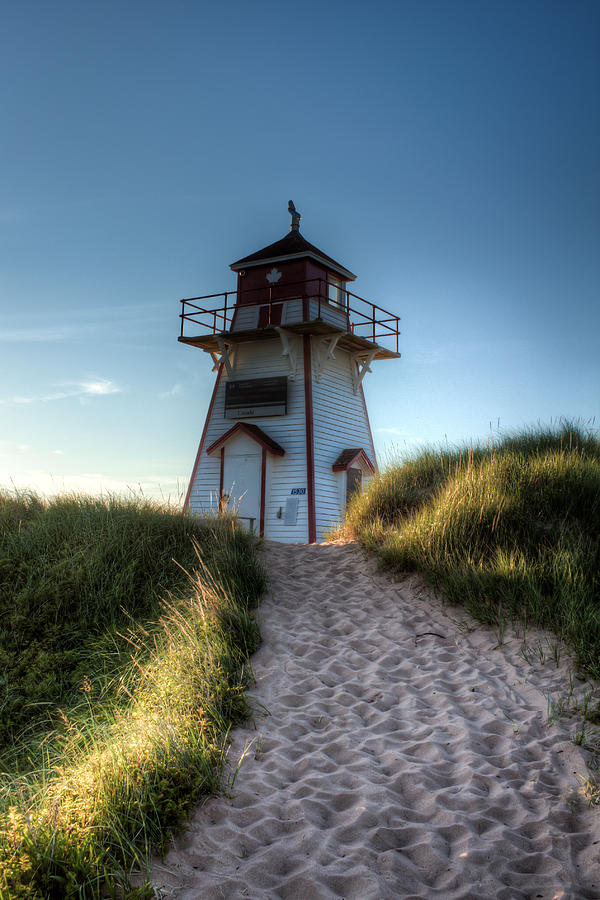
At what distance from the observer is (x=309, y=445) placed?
20.0m

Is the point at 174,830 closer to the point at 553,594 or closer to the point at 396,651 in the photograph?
the point at 396,651

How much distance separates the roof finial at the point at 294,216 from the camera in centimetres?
2411

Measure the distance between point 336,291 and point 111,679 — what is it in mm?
17322

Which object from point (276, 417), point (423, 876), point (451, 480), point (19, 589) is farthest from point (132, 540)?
point (276, 417)

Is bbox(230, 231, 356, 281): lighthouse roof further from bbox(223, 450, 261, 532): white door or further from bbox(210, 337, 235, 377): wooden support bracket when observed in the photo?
bbox(223, 450, 261, 532): white door

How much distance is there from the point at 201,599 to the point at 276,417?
12.1 metres

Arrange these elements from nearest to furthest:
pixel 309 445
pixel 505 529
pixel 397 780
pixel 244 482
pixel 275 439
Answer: pixel 397 780
pixel 505 529
pixel 309 445
pixel 244 482
pixel 275 439

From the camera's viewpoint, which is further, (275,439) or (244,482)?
(275,439)

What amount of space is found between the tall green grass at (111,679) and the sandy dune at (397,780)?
39 centimetres

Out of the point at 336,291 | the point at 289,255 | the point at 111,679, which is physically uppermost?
the point at 289,255

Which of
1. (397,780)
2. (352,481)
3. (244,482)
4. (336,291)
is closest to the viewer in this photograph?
(397,780)

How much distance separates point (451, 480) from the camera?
487 inches

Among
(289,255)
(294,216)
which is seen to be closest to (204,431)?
(289,255)

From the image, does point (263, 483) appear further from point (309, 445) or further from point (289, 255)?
point (289, 255)
